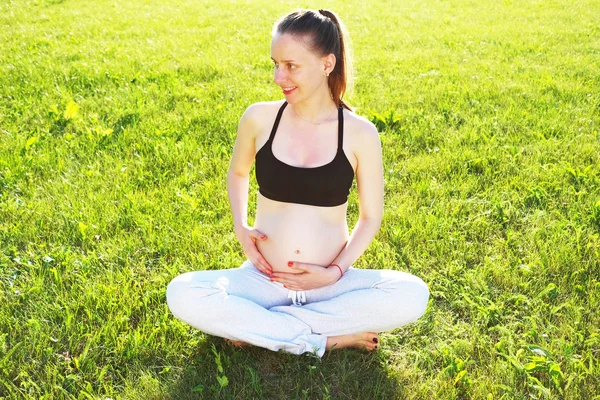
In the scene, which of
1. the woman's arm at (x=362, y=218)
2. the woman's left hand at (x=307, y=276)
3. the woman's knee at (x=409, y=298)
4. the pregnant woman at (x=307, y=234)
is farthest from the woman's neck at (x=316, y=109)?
the woman's knee at (x=409, y=298)

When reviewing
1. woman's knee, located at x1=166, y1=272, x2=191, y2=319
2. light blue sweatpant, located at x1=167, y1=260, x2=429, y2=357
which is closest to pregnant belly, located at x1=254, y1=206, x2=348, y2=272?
light blue sweatpant, located at x1=167, y1=260, x2=429, y2=357

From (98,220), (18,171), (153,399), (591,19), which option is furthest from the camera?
(591,19)

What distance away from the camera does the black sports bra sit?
3.16 metres

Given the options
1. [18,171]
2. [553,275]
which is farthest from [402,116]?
[18,171]

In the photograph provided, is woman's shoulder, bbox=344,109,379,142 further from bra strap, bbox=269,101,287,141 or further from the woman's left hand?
the woman's left hand

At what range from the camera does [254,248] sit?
129 inches

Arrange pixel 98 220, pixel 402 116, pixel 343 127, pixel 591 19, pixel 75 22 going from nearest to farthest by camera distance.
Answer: pixel 343 127 → pixel 98 220 → pixel 402 116 → pixel 75 22 → pixel 591 19

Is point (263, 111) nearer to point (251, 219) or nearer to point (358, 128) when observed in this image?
point (358, 128)

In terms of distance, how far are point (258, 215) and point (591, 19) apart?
11.1 metres

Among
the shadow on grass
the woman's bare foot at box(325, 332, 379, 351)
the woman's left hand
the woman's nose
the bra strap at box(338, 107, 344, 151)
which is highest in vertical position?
the woman's nose

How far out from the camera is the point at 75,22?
11.1m

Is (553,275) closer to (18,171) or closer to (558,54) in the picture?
(18,171)

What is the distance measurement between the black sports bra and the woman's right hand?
23 centimetres

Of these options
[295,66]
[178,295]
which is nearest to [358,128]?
[295,66]
